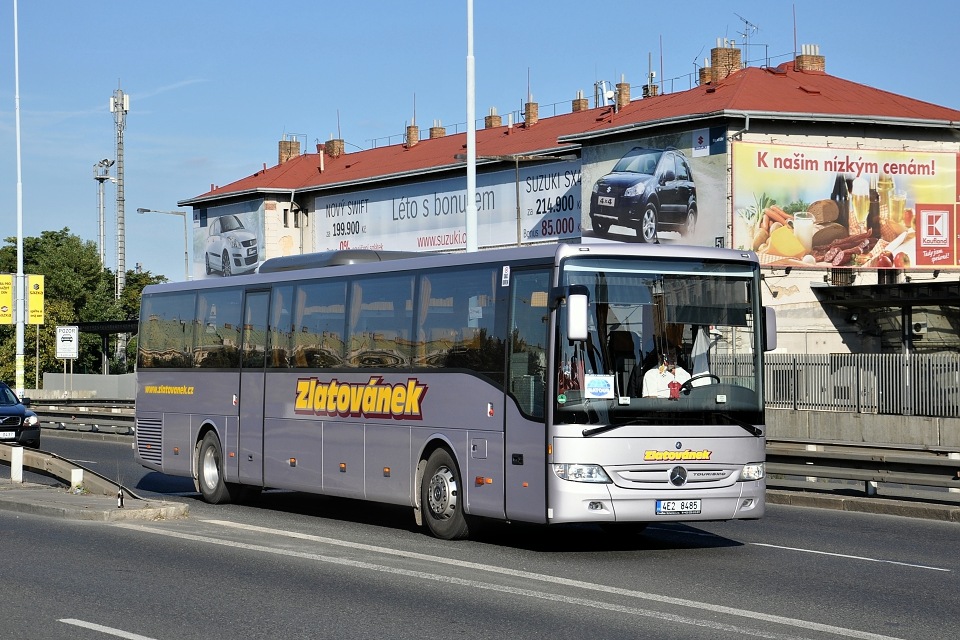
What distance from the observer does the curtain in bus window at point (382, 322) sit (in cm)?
1625

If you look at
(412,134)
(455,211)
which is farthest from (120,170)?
(455,211)

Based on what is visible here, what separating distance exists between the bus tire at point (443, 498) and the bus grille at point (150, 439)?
7.45 m

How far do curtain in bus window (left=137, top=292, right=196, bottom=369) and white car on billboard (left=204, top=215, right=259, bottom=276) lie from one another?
65129 mm

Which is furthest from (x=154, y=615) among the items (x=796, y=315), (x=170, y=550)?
(x=796, y=315)

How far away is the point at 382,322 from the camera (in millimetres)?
16641

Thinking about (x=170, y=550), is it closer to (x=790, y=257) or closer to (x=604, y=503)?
(x=604, y=503)

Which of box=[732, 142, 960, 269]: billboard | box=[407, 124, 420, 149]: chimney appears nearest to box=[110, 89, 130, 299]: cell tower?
box=[407, 124, 420, 149]: chimney

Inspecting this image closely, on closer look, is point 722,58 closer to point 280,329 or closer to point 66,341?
point 66,341

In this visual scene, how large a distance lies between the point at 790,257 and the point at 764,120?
5.46m

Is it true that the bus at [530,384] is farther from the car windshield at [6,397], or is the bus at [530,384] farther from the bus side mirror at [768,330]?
the car windshield at [6,397]

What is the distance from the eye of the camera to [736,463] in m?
14.2

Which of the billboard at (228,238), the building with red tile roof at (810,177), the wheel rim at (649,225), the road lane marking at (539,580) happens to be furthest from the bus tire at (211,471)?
the billboard at (228,238)

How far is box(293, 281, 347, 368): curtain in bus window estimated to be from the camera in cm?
1750

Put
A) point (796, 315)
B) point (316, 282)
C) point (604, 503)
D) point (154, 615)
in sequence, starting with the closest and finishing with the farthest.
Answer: point (154, 615)
point (604, 503)
point (316, 282)
point (796, 315)
